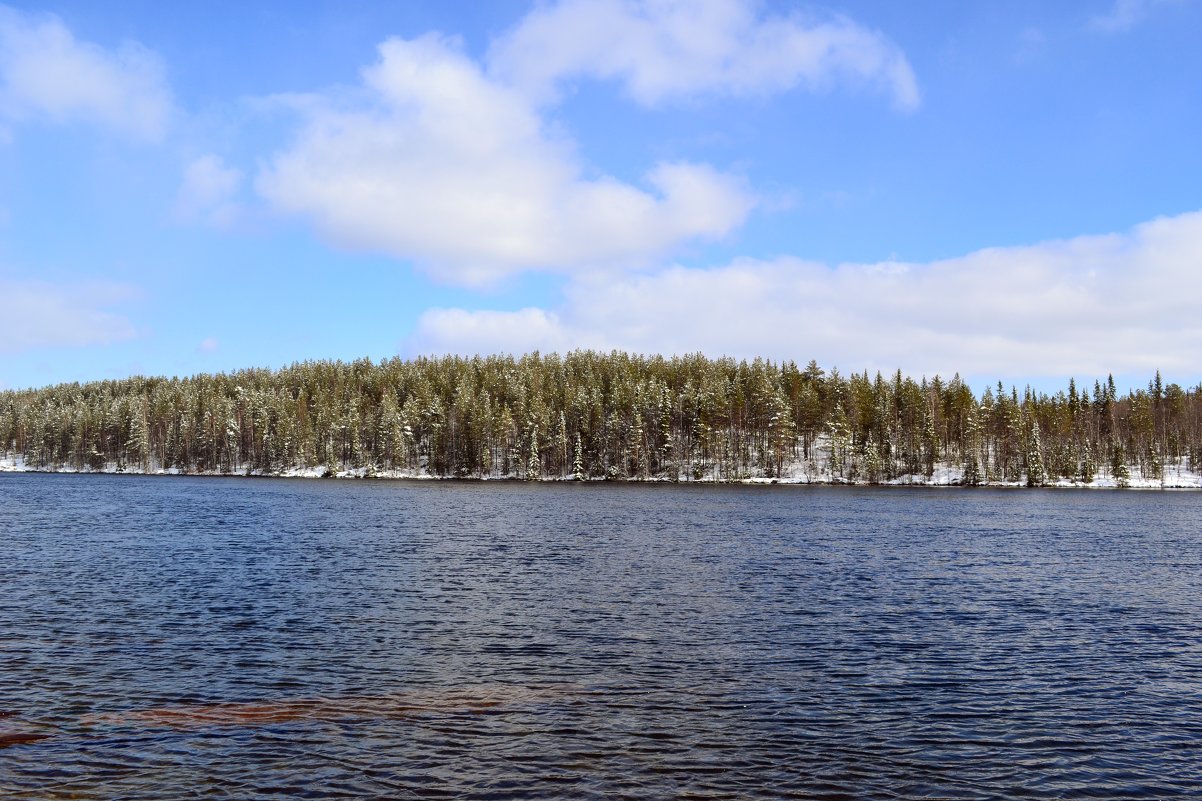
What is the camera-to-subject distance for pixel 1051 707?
68.5 feet

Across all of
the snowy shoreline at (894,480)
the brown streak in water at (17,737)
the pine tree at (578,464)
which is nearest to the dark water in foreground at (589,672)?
the brown streak in water at (17,737)

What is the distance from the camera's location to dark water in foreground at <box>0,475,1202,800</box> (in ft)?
53.1

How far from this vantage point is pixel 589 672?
2323 cm

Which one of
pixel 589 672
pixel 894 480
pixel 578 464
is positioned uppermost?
pixel 578 464

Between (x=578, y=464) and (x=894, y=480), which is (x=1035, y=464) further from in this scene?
(x=578, y=464)

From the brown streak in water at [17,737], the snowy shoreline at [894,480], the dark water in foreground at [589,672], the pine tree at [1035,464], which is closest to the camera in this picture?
the dark water in foreground at [589,672]

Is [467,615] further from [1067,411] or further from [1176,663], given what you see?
[1067,411]

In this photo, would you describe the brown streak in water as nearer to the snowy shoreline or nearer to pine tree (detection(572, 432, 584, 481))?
the snowy shoreline

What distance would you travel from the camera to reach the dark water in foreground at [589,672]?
1619cm

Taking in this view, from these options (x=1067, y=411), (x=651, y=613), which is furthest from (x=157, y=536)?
(x=1067, y=411)

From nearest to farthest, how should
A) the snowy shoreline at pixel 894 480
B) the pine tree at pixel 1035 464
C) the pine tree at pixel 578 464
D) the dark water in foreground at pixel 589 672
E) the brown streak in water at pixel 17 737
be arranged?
1. the dark water in foreground at pixel 589 672
2. the brown streak in water at pixel 17 737
3. the pine tree at pixel 1035 464
4. the snowy shoreline at pixel 894 480
5. the pine tree at pixel 578 464

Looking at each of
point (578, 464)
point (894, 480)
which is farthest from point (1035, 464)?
point (578, 464)

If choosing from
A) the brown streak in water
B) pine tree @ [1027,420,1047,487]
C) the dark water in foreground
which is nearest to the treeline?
pine tree @ [1027,420,1047,487]

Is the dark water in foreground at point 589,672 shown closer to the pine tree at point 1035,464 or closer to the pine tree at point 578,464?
the pine tree at point 578,464
